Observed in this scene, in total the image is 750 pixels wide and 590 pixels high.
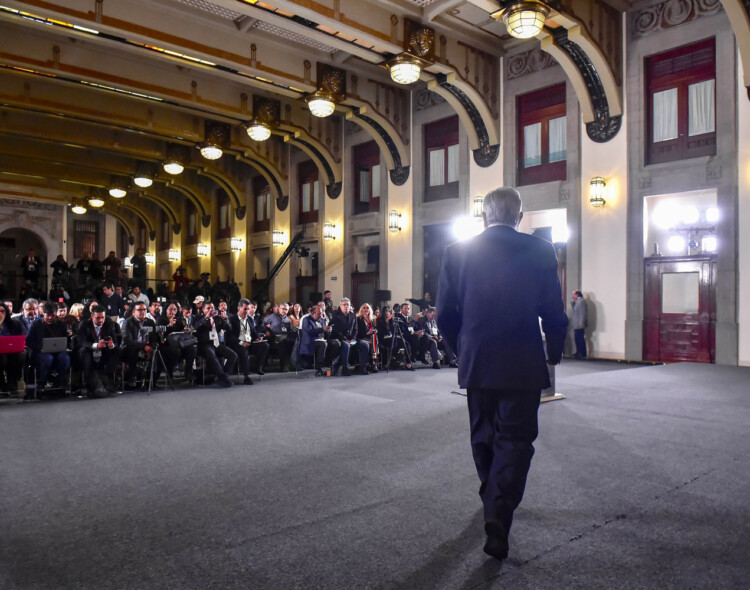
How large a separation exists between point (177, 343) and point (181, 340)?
76mm

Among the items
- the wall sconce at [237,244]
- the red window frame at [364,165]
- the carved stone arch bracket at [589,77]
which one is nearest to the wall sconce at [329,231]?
the red window frame at [364,165]

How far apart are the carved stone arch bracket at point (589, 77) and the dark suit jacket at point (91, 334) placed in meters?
9.62

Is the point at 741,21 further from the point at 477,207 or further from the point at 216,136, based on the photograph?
the point at 216,136

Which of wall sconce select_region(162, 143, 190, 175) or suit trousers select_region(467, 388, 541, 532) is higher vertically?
wall sconce select_region(162, 143, 190, 175)

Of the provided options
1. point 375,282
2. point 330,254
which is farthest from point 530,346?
Result: point 330,254

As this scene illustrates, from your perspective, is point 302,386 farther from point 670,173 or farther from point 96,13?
point 670,173

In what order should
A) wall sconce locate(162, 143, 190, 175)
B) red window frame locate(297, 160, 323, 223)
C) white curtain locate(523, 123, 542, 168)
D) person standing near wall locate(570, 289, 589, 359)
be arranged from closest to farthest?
1. person standing near wall locate(570, 289, 589, 359)
2. white curtain locate(523, 123, 542, 168)
3. wall sconce locate(162, 143, 190, 175)
4. red window frame locate(297, 160, 323, 223)

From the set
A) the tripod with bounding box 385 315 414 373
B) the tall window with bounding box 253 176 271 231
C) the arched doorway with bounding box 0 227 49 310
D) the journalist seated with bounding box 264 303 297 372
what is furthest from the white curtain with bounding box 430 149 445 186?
the arched doorway with bounding box 0 227 49 310

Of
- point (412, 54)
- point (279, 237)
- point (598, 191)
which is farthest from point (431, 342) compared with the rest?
point (279, 237)

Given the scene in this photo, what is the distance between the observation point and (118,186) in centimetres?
2391

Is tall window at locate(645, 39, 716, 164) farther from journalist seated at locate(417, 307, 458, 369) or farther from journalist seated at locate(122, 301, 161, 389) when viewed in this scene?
journalist seated at locate(122, 301, 161, 389)

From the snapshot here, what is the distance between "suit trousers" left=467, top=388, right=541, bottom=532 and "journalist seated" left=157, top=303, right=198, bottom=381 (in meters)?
7.24

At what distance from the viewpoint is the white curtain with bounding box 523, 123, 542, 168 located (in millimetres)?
14031

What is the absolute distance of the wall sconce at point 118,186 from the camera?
2331 centimetres
